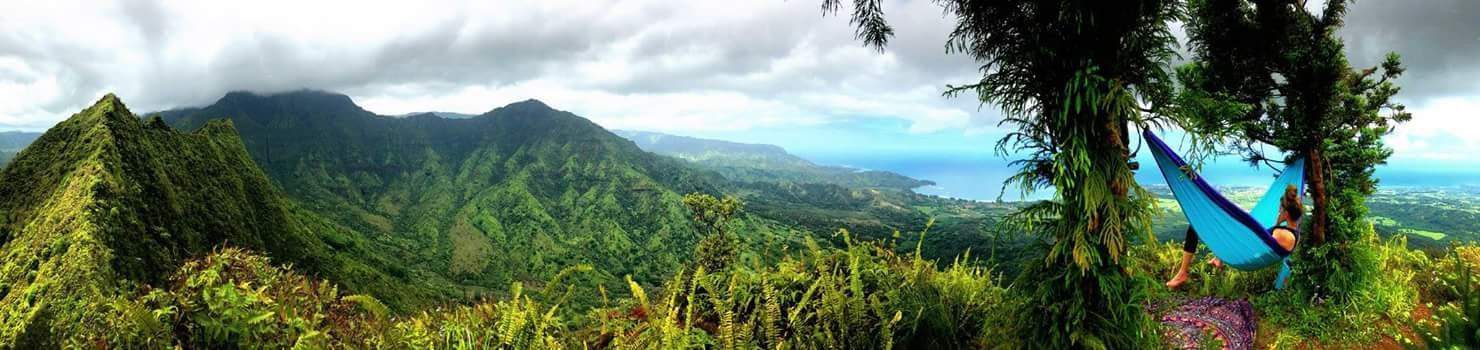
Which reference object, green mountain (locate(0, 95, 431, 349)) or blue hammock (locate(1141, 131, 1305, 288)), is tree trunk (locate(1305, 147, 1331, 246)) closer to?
blue hammock (locate(1141, 131, 1305, 288))

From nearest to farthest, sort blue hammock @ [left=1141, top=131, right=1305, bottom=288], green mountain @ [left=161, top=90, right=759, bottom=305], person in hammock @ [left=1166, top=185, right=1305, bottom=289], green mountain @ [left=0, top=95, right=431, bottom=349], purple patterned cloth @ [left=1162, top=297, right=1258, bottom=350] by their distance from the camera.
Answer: blue hammock @ [left=1141, top=131, right=1305, bottom=288]
purple patterned cloth @ [left=1162, top=297, right=1258, bottom=350]
person in hammock @ [left=1166, top=185, right=1305, bottom=289]
green mountain @ [left=0, top=95, right=431, bottom=349]
green mountain @ [left=161, top=90, right=759, bottom=305]

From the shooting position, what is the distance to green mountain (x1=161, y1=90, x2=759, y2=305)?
9431cm

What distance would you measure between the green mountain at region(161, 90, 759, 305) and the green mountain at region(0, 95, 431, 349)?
2048 cm

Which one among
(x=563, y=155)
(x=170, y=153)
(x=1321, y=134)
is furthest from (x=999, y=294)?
(x=563, y=155)

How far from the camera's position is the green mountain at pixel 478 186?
94.3 m

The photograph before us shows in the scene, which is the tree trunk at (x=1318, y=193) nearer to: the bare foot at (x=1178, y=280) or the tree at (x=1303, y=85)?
the tree at (x=1303, y=85)

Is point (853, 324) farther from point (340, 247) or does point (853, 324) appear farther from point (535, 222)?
point (535, 222)

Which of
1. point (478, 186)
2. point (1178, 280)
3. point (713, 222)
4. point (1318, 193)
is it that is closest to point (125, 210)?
point (713, 222)

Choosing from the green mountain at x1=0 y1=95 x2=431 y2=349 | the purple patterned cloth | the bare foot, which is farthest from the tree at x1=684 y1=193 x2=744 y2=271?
the green mountain at x1=0 y1=95 x2=431 y2=349

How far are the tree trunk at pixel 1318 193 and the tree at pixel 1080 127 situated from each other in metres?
3.45

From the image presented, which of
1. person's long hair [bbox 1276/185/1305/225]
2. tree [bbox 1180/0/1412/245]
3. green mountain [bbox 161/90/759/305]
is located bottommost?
green mountain [bbox 161/90/759/305]

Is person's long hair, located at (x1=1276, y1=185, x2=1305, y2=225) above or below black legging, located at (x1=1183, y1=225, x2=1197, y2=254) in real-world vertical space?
above

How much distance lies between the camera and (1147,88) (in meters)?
2.58

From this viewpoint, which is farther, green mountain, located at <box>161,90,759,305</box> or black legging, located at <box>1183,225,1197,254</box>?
green mountain, located at <box>161,90,759,305</box>
